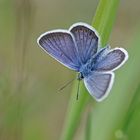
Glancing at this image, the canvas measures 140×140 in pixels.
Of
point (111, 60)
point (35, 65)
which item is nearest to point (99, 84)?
point (111, 60)

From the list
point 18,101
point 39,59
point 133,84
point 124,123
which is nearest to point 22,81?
point 18,101

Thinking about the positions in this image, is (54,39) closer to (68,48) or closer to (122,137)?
(68,48)

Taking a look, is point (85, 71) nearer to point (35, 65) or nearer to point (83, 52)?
point (83, 52)

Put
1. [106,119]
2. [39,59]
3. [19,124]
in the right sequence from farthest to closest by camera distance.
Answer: [39,59] → [19,124] → [106,119]

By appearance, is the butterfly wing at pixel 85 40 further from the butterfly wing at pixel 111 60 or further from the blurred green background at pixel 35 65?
the blurred green background at pixel 35 65

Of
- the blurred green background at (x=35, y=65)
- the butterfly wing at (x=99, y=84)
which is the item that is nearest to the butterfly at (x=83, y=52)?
the butterfly wing at (x=99, y=84)

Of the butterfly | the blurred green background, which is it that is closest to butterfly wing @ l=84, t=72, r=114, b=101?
the butterfly
